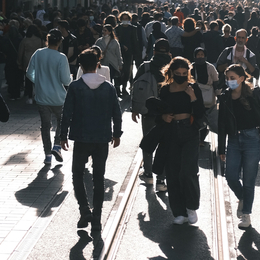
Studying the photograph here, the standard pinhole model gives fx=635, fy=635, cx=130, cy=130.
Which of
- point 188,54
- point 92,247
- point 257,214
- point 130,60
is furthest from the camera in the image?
point 130,60

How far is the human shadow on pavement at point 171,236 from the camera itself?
5.71m

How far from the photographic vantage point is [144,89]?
7.71 metres

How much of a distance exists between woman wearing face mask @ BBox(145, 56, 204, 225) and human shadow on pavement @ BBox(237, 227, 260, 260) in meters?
0.55

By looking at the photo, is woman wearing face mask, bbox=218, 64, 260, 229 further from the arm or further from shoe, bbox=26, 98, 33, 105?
shoe, bbox=26, 98, 33, 105

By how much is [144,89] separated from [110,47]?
5504 mm

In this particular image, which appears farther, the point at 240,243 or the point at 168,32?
the point at 168,32

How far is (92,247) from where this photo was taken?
228 inches

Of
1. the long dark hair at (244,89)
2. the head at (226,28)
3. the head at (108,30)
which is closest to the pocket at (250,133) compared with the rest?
the long dark hair at (244,89)

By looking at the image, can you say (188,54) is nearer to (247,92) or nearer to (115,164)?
(115,164)

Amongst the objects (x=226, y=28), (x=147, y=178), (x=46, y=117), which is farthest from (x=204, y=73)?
(x=226, y=28)

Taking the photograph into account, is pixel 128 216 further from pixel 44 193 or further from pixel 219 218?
pixel 44 193

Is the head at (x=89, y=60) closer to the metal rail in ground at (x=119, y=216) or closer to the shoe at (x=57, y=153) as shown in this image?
the metal rail in ground at (x=119, y=216)

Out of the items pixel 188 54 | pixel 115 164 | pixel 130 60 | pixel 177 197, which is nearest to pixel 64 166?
pixel 115 164

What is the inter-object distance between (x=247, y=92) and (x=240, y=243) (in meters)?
1.49
